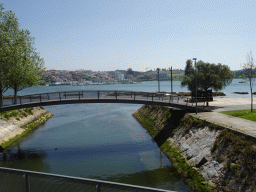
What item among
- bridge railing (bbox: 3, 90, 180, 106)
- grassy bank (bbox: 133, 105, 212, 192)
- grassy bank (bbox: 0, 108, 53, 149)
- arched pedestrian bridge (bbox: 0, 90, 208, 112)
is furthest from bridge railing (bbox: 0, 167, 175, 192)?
grassy bank (bbox: 0, 108, 53, 149)

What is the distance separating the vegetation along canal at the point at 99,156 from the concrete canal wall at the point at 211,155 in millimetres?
1196

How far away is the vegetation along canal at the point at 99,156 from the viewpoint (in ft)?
58.5

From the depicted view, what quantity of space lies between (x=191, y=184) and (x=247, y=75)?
18902mm

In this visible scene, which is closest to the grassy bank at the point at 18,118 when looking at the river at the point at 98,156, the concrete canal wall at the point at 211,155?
the river at the point at 98,156

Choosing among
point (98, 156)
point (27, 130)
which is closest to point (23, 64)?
point (27, 130)

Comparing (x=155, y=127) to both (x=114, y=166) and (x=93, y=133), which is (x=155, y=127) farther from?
(x=114, y=166)

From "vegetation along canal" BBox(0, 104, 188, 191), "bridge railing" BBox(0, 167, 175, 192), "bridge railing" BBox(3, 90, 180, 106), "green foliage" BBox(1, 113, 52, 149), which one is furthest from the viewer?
"bridge railing" BBox(3, 90, 180, 106)

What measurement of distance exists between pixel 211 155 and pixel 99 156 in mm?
11766

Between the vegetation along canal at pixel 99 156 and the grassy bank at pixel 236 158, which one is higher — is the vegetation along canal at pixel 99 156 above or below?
below

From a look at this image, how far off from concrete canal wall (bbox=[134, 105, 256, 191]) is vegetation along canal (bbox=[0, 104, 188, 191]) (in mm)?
1196

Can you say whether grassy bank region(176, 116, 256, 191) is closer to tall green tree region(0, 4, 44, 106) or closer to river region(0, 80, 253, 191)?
river region(0, 80, 253, 191)

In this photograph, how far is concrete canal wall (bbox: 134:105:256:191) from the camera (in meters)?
13.0

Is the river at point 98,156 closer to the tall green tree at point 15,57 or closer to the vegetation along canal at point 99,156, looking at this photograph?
the vegetation along canal at point 99,156

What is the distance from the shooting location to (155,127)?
31.6 meters
